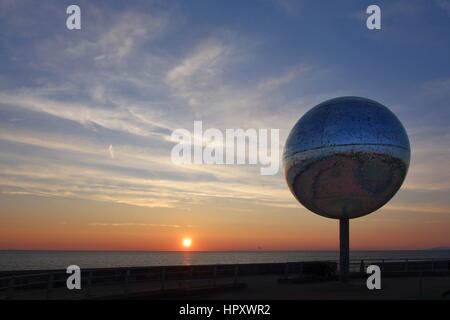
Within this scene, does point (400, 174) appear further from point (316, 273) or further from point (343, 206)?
point (316, 273)

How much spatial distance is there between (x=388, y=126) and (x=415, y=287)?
20.8 ft

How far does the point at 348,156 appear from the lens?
54.9 feet

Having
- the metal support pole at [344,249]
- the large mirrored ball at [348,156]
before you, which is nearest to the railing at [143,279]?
the metal support pole at [344,249]

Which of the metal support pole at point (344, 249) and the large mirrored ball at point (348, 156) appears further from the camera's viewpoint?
the metal support pole at point (344, 249)

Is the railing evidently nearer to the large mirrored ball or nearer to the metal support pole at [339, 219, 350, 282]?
the metal support pole at [339, 219, 350, 282]

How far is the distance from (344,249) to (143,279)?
8.04m

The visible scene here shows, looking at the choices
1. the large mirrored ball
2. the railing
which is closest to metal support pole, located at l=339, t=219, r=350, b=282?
the large mirrored ball

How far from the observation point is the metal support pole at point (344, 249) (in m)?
18.7

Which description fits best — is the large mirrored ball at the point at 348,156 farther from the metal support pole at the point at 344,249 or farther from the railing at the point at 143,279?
the railing at the point at 143,279

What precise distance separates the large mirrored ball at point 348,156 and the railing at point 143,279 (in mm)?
4441

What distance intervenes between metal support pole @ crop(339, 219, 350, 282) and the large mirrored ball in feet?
2.08
